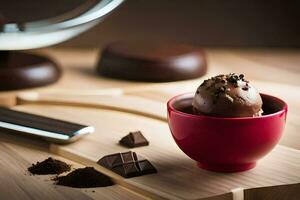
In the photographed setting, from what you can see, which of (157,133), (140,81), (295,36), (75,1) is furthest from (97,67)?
(295,36)

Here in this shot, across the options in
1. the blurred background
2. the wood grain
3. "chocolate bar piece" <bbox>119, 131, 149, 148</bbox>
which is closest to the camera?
the wood grain

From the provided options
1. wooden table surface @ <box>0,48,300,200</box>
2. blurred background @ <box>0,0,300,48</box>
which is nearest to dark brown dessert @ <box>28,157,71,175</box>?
wooden table surface @ <box>0,48,300,200</box>

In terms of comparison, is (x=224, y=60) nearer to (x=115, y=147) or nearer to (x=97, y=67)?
(x=97, y=67)

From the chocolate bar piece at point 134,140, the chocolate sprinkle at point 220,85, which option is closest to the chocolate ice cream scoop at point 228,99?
the chocolate sprinkle at point 220,85

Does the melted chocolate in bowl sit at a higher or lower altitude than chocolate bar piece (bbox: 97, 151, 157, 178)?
higher

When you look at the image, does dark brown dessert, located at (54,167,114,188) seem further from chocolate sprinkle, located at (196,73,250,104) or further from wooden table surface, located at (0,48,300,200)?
chocolate sprinkle, located at (196,73,250,104)
